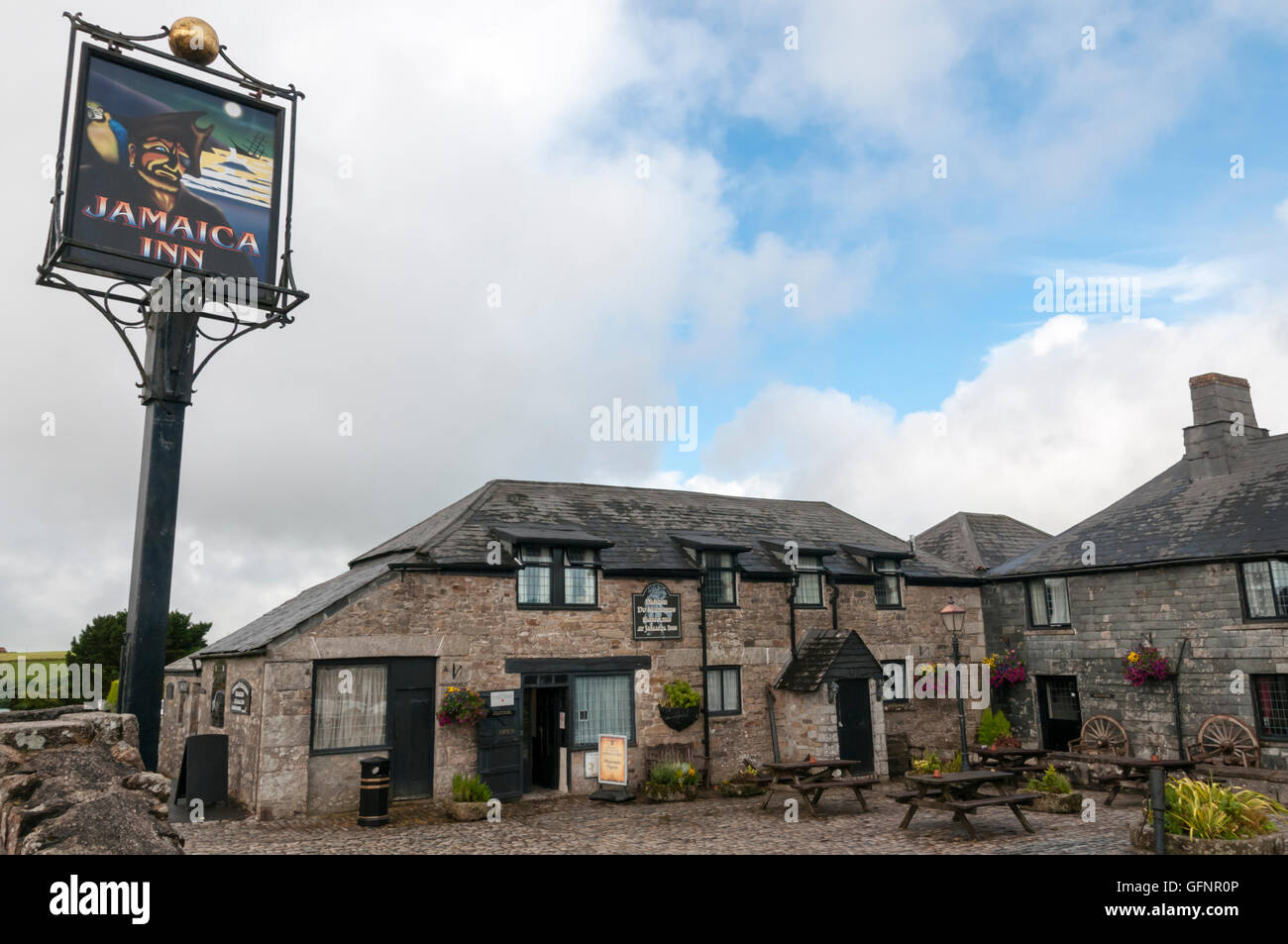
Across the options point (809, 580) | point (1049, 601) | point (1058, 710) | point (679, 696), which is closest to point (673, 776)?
point (679, 696)

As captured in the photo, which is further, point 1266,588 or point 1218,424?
point 1218,424

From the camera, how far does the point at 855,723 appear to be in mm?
A: 21141

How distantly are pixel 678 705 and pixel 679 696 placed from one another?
0.71ft

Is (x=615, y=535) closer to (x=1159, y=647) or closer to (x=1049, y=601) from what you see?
(x=1049, y=601)

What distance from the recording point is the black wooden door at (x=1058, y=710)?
22.3 meters

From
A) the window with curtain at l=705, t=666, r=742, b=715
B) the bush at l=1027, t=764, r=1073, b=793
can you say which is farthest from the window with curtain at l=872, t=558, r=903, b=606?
the bush at l=1027, t=764, r=1073, b=793

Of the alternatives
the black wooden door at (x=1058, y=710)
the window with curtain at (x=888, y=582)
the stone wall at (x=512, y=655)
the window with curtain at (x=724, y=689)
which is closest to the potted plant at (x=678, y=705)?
the stone wall at (x=512, y=655)

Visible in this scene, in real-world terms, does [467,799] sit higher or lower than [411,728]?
lower

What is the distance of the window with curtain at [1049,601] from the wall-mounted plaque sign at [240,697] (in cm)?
1935
